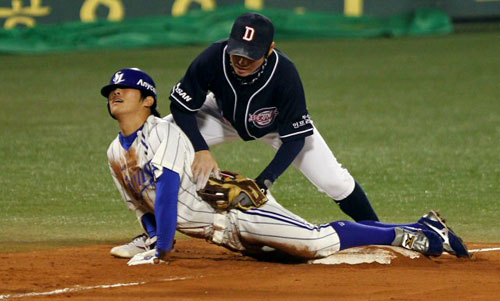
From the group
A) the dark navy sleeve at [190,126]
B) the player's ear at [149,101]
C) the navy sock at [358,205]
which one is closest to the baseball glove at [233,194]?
the dark navy sleeve at [190,126]

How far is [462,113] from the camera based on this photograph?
12711mm

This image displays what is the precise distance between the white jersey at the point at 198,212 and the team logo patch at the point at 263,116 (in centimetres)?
49

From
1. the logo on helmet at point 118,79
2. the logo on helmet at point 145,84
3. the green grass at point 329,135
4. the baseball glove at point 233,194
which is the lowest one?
the green grass at point 329,135

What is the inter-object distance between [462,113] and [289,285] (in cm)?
782

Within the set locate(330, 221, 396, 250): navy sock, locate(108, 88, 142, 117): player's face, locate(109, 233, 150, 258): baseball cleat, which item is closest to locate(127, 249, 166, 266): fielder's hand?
locate(109, 233, 150, 258): baseball cleat

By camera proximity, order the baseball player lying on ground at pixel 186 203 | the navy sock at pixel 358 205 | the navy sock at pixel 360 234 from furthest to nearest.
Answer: the navy sock at pixel 358 205, the navy sock at pixel 360 234, the baseball player lying on ground at pixel 186 203

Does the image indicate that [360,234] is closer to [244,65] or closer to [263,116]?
[263,116]

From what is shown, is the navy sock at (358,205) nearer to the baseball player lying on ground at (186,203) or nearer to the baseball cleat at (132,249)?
the baseball player lying on ground at (186,203)

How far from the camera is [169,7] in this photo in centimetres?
2006

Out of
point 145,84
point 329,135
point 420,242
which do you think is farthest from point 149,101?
point 329,135

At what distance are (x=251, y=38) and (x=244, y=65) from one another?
0.19m

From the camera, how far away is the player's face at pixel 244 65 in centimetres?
593

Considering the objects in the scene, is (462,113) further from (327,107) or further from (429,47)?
(429,47)

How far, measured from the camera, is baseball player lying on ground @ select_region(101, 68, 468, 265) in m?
5.66
